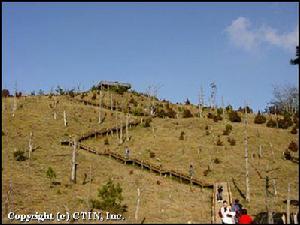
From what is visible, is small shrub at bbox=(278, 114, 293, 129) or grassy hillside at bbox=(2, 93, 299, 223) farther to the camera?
small shrub at bbox=(278, 114, 293, 129)

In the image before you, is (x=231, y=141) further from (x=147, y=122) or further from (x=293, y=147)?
(x=147, y=122)

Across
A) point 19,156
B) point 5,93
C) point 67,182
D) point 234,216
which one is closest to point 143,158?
point 67,182

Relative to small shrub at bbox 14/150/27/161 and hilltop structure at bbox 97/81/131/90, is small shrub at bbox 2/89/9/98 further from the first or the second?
small shrub at bbox 14/150/27/161

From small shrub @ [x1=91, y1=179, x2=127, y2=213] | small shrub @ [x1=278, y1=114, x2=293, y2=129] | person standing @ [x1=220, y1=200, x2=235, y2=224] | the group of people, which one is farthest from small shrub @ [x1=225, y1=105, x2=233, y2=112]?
person standing @ [x1=220, y1=200, x2=235, y2=224]

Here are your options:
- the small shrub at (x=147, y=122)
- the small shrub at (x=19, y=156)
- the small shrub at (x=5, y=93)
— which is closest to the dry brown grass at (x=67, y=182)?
the small shrub at (x=19, y=156)

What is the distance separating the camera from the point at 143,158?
4812 cm

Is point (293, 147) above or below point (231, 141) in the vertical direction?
below

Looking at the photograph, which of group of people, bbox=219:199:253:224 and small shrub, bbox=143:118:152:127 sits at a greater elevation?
small shrub, bbox=143:118:152:127

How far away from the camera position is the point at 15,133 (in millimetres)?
52812

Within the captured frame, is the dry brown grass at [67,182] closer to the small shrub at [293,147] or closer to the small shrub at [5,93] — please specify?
the small shrub at [5,93]

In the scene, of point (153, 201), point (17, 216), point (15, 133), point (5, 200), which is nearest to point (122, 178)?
point (153, 201)

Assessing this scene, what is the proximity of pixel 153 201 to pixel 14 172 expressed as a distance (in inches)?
501

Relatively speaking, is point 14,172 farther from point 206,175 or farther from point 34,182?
point 206,175

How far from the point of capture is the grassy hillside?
3195 cm
